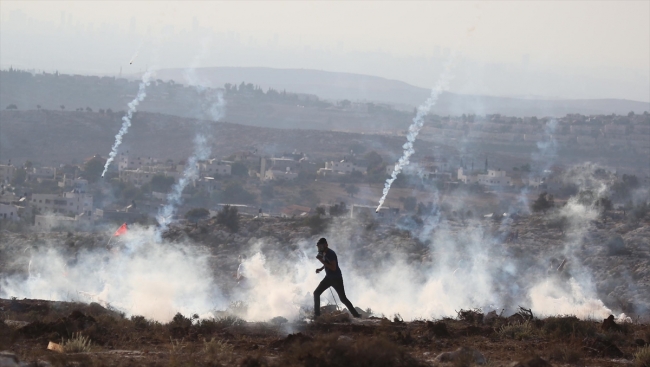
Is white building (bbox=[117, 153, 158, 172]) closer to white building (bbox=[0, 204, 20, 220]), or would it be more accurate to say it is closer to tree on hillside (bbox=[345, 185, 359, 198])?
tree on hillside (bbox=[345, 185, 359, 198])

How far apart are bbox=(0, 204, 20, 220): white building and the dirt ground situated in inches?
1963

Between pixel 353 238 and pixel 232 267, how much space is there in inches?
288

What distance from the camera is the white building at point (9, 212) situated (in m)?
63.0

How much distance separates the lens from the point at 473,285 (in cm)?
3503

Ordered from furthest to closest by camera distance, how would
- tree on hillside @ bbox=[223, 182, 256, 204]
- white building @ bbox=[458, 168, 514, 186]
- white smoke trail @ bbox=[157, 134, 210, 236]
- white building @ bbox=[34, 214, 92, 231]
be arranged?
white building @ bbox=[458, 168, 514, 186], tree on hillside @ bbox=[223, 182, 256, 204], white smoke trail @ bbox=[157, 134, 210, 236], white building @ bbox=[34, 214, 92, 231]

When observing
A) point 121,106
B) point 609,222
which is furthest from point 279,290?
point 121,106

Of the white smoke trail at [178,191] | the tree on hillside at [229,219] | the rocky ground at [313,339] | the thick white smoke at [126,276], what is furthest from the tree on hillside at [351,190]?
the rocky ground at [313,339]

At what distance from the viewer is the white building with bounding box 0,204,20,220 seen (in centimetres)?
6300

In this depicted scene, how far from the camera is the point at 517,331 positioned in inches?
528

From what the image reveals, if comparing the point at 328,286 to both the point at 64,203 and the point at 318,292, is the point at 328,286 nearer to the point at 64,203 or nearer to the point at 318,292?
the point at 318,292

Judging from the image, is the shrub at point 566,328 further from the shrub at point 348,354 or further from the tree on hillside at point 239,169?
the tree on hillside at point 239,169

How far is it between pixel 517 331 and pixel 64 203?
2416 inches

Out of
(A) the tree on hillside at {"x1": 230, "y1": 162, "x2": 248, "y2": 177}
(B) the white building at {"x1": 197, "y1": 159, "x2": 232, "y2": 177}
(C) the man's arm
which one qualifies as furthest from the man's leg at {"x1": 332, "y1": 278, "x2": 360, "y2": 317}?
(A) the tree on hillside at {"x1": 230, "y1": 162, "x2": 248, "y2": 177}

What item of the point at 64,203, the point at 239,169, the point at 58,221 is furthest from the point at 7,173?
the point at 58,221
